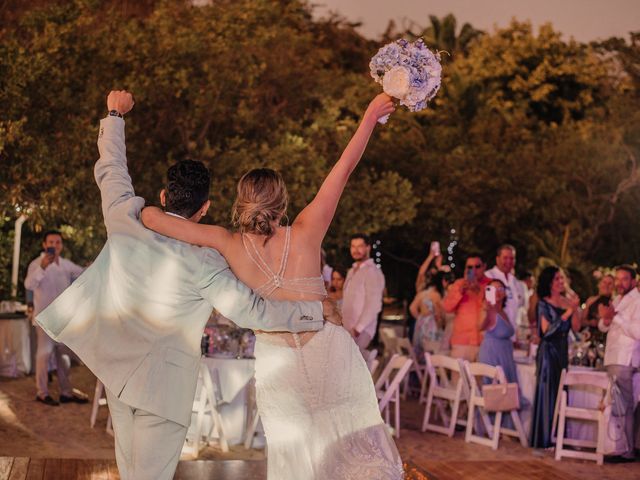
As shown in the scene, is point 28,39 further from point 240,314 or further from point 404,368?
point 240,314

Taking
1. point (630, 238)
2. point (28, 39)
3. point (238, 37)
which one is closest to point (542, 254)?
point (630, 238)

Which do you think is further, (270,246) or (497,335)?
(497,335)

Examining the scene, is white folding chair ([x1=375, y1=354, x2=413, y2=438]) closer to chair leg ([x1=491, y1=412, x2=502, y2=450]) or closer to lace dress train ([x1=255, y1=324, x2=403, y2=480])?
chair leg ([x1=491, y1=412, x2=502, y2=450])

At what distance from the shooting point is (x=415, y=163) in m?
21.6

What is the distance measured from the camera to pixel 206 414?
770 cm

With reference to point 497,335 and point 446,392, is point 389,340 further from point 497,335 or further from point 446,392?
point 497,335

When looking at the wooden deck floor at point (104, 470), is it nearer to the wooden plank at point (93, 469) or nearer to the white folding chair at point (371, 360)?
the wooden plank at point (93, 469)

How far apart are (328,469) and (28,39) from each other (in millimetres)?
9570

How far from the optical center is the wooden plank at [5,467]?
532cm

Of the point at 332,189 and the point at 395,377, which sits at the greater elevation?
the point at 332,189

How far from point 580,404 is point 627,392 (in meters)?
0.37

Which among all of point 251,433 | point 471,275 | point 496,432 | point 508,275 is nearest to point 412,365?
point 508,275

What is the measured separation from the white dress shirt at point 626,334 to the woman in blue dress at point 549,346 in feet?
1.02

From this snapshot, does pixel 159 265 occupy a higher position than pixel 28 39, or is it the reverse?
pixel 28 39
